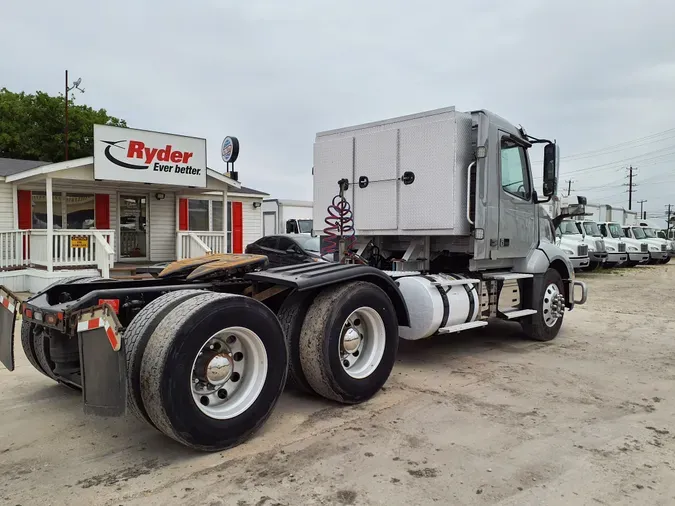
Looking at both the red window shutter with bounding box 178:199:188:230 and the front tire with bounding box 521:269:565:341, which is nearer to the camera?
the front tire with bounding box 521:269:565:341

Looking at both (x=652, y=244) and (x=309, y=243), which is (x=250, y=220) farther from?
(x=652, y=244)

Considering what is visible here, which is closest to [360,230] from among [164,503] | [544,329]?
[544,329]

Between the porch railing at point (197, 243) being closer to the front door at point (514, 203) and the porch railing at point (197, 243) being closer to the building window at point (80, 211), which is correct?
the building window at point (80, 211)

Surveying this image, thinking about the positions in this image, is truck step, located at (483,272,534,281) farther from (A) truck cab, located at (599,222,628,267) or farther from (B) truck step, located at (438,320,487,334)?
(A) truck cab, located at (599,222,628,267)

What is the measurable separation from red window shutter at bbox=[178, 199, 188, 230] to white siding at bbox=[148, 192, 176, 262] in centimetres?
18

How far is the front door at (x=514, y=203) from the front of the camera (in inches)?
271

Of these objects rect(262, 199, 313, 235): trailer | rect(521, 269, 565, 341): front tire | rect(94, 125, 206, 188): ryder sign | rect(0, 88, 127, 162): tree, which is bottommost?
rect(521, 269, 565, 341): front tire

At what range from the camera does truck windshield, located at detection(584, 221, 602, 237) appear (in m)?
22.8

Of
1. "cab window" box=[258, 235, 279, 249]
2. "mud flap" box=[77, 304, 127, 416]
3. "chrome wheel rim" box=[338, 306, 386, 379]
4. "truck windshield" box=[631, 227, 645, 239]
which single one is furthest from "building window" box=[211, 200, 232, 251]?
"truck windshield" box=[631, 227, 645, 239]

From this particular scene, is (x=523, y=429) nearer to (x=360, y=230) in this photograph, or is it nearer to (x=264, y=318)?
(x=264, y=318)

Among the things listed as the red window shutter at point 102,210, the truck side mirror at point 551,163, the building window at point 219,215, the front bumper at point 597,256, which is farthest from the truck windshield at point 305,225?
the truck side mirror at point 551,163

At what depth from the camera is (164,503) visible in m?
3.01

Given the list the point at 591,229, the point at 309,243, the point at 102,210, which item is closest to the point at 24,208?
the point at 102,210

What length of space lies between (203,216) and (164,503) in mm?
16192
